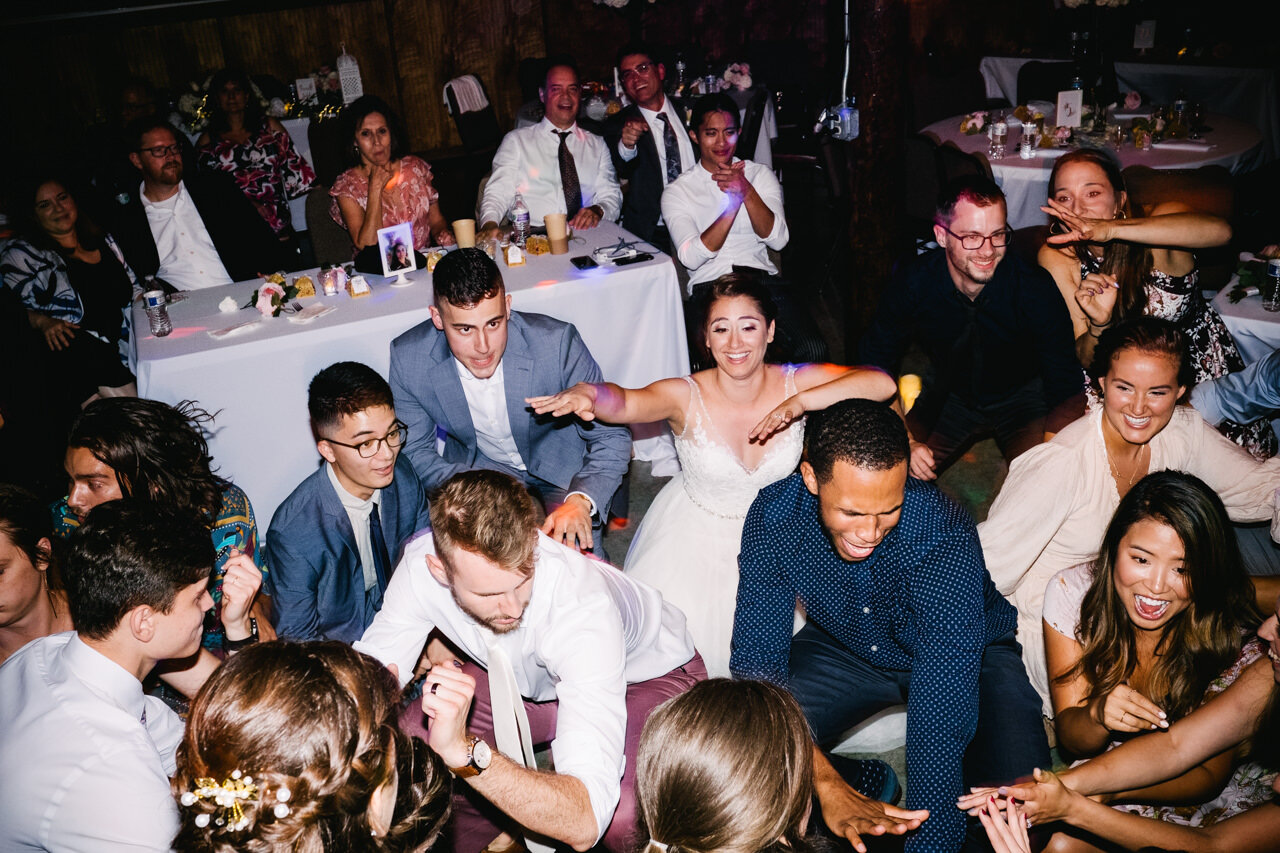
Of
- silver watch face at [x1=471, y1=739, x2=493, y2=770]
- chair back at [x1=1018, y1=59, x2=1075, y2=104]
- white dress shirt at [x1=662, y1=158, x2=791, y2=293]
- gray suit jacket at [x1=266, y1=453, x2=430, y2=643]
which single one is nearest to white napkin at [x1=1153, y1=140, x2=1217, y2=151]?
chair back at [x1=1018, y1=59, x2=1075, y2=104]

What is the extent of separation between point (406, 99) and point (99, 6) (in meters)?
2.53

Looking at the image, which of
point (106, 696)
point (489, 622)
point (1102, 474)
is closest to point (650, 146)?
point (1102, 474)

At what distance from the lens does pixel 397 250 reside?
3.96 meters

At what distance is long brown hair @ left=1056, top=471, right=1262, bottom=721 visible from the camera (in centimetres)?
197

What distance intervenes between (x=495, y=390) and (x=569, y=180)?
2113 millimetres

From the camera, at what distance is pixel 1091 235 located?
119 inches

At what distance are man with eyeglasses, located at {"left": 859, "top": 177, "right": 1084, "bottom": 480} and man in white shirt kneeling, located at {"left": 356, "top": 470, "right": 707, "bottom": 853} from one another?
1207 mm

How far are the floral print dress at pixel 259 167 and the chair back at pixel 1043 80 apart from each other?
526 cm

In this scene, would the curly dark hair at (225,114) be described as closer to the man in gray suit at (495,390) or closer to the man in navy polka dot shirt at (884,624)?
the man in gray suit at (495,390)

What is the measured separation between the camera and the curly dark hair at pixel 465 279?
2781 mm

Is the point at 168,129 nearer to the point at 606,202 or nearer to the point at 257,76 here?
the point at 606,202

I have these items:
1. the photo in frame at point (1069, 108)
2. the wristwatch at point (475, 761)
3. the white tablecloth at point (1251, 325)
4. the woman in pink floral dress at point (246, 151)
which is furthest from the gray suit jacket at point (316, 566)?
the photo in frame at point (1069, 108)

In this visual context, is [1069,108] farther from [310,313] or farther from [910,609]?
[310,313]

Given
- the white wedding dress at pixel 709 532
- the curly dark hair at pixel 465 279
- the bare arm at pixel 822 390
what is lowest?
the white wedding dress at pixel 709 532
